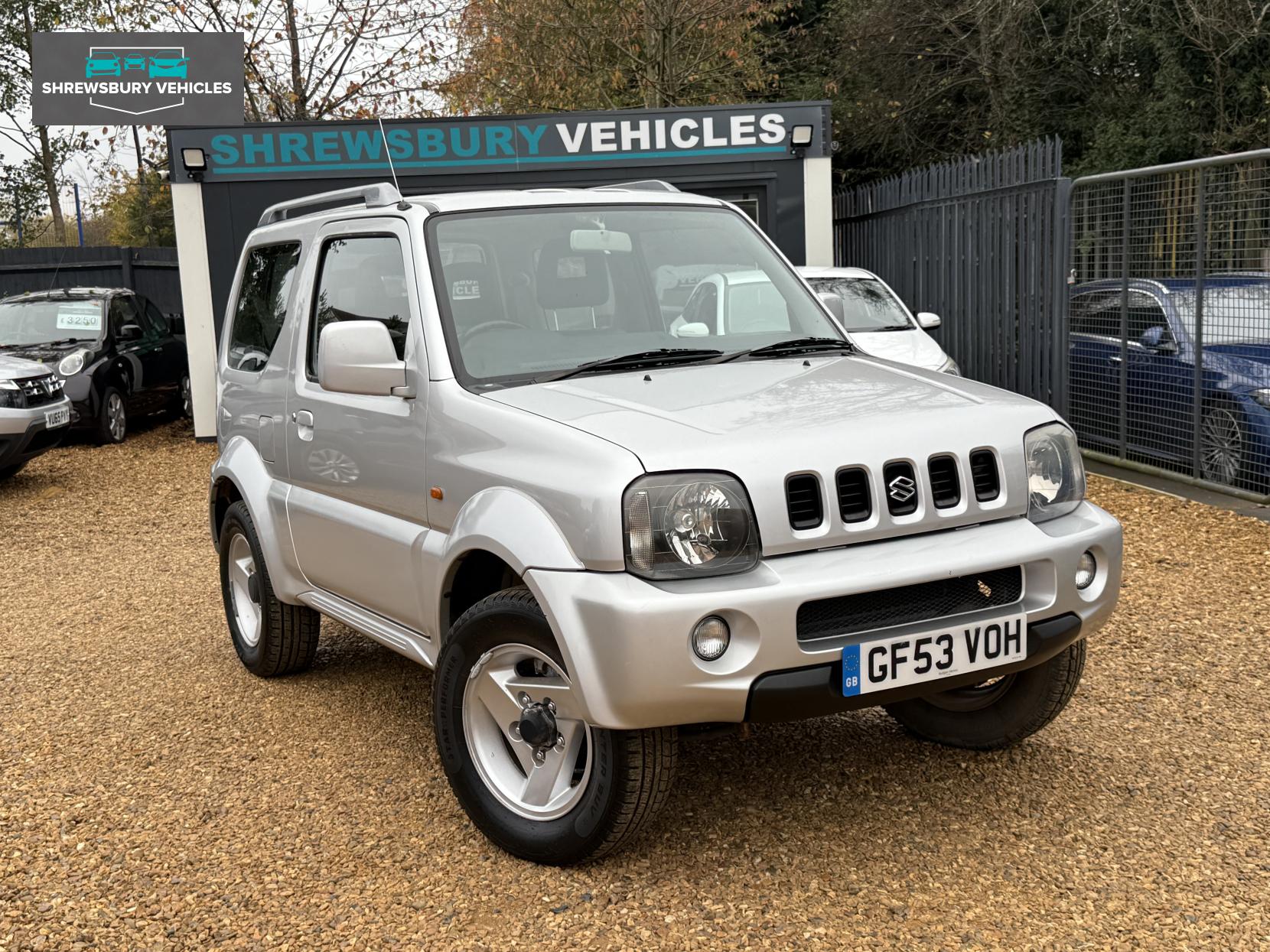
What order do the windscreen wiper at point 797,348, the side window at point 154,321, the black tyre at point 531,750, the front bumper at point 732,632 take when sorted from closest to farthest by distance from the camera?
the front bumper at point 732,632
the black tyre at point 531,750
the windscreen wiper at point 797,348
the side window at point 154,321

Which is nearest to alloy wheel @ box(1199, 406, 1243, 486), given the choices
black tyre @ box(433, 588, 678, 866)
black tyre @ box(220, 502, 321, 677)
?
black tyre @ box(220, 502, 321, 677)

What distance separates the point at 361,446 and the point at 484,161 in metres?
10.3

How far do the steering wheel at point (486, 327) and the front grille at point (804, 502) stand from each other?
126 cm

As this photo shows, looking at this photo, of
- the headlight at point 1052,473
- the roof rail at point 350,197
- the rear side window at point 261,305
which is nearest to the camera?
the headlight at point 1052,473

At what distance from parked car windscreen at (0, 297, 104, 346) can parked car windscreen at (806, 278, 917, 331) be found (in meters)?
8.90

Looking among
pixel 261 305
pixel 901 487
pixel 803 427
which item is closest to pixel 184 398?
pixel 261 305

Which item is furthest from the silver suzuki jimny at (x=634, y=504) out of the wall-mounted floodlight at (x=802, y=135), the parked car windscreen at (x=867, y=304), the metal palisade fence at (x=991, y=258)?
the wall-mounted floodlight at (x=802, y=135)

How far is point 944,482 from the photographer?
3.56 meters

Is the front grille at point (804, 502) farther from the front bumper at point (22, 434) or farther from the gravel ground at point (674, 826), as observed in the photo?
the front bumper at point (22, 434)

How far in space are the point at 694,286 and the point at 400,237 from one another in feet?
3.53

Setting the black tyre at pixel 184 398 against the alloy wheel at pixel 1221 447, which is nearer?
the alloy wheel at pixel 1221 447

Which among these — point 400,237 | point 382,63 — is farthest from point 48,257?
point 400,237

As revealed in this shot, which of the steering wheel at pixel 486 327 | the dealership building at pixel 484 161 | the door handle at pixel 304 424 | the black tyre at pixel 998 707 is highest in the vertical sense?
the dealership building at pixel 484 161

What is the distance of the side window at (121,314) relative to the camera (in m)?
15.5
